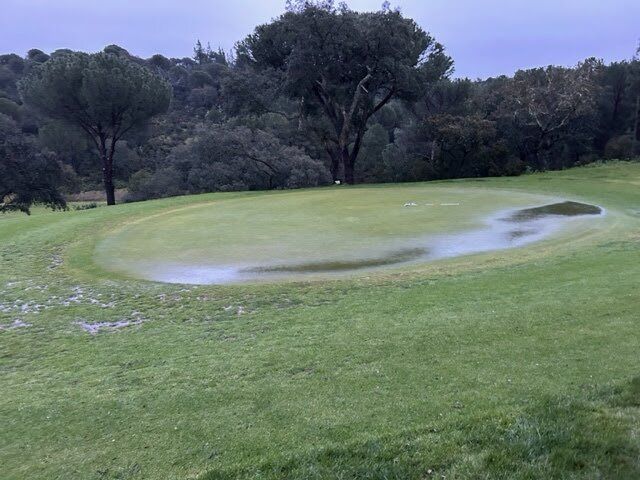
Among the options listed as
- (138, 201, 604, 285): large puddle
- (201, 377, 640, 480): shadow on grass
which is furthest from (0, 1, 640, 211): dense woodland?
(201, 377, 640, 480): shadow on grass

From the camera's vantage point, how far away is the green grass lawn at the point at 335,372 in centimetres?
310

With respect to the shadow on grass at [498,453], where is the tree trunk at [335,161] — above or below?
above

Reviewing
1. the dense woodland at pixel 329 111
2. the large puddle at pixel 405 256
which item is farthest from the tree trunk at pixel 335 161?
the large puddle at pixel 405 256

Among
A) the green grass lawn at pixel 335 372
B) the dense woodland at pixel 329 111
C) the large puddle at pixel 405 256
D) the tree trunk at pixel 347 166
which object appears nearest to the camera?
the green grass lawn at pixel 335 372

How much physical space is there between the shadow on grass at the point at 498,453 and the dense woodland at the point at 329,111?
2401 cm

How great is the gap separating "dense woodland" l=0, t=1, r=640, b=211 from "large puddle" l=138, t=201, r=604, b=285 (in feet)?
51.2

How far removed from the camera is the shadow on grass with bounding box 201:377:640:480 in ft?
9.09

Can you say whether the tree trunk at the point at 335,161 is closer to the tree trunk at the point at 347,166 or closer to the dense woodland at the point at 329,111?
the dense woodland at the point at 329,111

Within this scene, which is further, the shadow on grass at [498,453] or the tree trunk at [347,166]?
the tree trunk at [347,166]

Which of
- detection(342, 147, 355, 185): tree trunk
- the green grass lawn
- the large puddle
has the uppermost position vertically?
detection(342, 147, 355, 185): tree trunk

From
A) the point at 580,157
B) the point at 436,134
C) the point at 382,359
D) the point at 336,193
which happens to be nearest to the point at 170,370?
the point at 382,359

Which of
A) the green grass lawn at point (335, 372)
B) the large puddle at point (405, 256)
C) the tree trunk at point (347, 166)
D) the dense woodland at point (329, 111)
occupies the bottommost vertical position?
the green grass lawn at point (335, 372)

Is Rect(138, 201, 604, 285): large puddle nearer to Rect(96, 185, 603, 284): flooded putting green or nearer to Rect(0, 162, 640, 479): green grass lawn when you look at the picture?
Rect(96, 185, 603, 284): flooded putting green

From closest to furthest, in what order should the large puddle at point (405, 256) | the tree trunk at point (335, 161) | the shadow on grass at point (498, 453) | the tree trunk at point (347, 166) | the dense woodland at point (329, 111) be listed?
the shadow on grass at point (498, 453) < the large puddle at point (405, 256) < the dense woodland at point (329, 111) < the tree trunk at point (347, 166) < the tree trunk at point (335, 161)
